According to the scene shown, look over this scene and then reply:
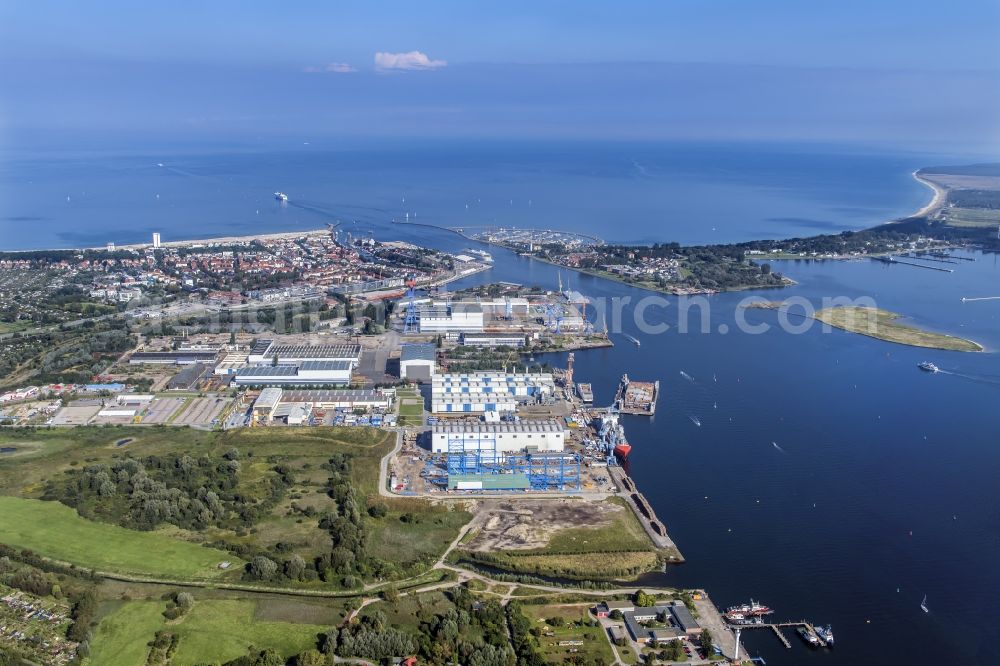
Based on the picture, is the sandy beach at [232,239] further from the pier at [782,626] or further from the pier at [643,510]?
the pier at [782,626]

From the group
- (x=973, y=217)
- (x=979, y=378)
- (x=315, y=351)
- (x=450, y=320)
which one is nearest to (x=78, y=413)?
A: (x=315, y=351)

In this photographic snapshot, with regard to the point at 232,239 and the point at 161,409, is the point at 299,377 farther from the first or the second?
the point at 232,239

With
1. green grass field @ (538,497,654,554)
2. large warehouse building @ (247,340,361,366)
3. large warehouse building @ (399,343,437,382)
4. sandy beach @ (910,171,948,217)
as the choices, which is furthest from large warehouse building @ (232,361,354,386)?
sandy beach @ (910,171,948,217)

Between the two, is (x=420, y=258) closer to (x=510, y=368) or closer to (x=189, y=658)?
(x=510, y=368)

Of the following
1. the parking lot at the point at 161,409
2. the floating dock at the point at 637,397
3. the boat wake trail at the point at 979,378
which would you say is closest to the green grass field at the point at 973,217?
the boat wake trail at the point at 979,378

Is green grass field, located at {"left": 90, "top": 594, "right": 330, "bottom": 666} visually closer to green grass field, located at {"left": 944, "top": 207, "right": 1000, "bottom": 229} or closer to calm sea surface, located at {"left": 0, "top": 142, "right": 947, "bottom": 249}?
calm sea surface, located at {"left": 0, "top": 142, "right": 947, "bottom": 249}

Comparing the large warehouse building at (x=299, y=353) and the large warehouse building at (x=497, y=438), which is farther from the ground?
the large warehouse building at (x=299, y=353)
